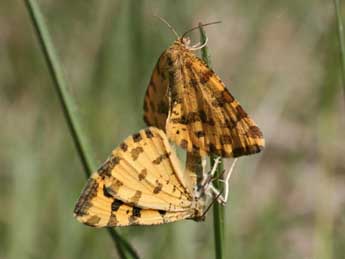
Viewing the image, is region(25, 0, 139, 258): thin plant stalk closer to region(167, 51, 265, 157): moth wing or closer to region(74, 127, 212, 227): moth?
region(74, 127, 212, 227): moth

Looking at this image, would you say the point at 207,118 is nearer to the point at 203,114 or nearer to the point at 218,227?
the point at 203,114

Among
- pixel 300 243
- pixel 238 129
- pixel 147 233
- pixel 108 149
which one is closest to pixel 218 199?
pixel 238 129

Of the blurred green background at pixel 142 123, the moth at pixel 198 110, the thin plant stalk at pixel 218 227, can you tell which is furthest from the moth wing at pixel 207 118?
the blurred green background at pixel 142 123

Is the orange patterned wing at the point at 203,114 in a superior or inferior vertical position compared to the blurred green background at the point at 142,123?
superior

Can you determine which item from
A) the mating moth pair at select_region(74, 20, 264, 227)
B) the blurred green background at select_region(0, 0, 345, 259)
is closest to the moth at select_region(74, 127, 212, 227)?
the mating moth pair at select_region(74, 20, 264, 227)

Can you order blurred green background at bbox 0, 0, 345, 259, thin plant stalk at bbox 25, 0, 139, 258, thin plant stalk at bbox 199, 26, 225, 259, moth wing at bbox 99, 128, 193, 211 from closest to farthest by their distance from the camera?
1. thin plant stalk at bbox 199, 26, 225, 259
2. thin plant stalk at bbox 25, 0, 139, 258
3. moth wing at bbox 99, 128, 193, 211
4. blurred green background at bbox 0, 0, 345, 259

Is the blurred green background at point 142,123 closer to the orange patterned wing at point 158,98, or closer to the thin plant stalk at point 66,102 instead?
the orange patterned wing at point 158,98
